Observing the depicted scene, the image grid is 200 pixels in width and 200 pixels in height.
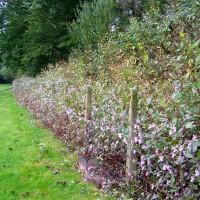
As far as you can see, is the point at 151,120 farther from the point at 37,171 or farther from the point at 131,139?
the point at 37,171

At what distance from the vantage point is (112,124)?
10.9ft

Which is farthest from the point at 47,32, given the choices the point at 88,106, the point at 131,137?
the point at 131,137

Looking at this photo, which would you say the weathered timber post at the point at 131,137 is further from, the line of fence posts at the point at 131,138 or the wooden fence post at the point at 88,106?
the wooden fence post at the point at 88,106

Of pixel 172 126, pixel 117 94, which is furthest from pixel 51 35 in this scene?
pixel 172 126

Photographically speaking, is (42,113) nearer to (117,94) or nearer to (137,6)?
(117,94)

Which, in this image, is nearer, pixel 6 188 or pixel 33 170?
pixel 6 188

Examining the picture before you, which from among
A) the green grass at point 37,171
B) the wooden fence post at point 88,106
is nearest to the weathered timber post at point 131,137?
the green grass at point 37,171

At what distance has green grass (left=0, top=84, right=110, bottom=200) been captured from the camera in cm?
368

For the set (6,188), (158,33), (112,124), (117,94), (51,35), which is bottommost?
(6,188)

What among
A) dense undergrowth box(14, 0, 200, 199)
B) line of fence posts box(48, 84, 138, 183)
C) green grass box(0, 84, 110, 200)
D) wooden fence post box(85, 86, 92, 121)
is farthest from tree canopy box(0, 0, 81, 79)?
line of fence posts box(48, 84, 138, 183)

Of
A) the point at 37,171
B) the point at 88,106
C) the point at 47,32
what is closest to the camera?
the point at 88,106

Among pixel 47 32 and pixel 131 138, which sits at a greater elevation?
pixel 47 32

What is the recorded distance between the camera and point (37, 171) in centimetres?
444

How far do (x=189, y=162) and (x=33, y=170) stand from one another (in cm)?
298
